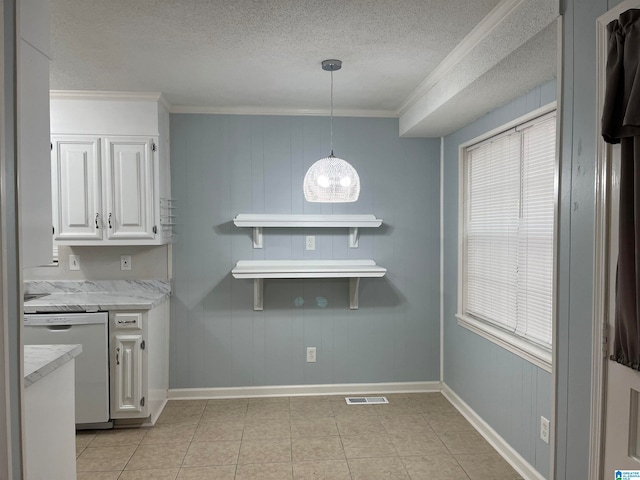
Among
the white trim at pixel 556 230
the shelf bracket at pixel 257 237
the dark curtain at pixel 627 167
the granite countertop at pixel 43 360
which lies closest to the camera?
the dark curtain at pixel 627 167

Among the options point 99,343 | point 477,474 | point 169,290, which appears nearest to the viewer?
point 477,474

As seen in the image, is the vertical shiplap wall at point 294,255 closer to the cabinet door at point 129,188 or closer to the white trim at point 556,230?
the cabinet door at point 129,188

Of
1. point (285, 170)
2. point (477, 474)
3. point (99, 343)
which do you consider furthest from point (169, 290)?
point (477, 474)

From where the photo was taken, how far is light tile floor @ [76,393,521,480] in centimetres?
266

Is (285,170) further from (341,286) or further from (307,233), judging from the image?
(341,286)

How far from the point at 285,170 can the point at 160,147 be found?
1.01 meters

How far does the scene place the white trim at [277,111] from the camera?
3748mm

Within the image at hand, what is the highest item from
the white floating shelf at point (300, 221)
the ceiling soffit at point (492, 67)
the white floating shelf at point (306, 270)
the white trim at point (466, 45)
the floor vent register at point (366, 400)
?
the white trim at point (466, 45)

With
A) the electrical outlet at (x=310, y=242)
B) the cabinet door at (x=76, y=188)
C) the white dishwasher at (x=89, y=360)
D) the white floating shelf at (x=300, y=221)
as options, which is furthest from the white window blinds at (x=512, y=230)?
the cabinet door at (x=76, y=188)

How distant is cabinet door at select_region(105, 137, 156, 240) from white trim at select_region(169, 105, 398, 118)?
1.74ft

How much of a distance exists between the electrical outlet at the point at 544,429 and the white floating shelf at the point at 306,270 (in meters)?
1.51

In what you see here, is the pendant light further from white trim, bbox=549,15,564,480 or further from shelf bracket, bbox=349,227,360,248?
white trim, bbox=549,15,564,480

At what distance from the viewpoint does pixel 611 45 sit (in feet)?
4.58

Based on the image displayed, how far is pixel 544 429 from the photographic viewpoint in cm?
245
